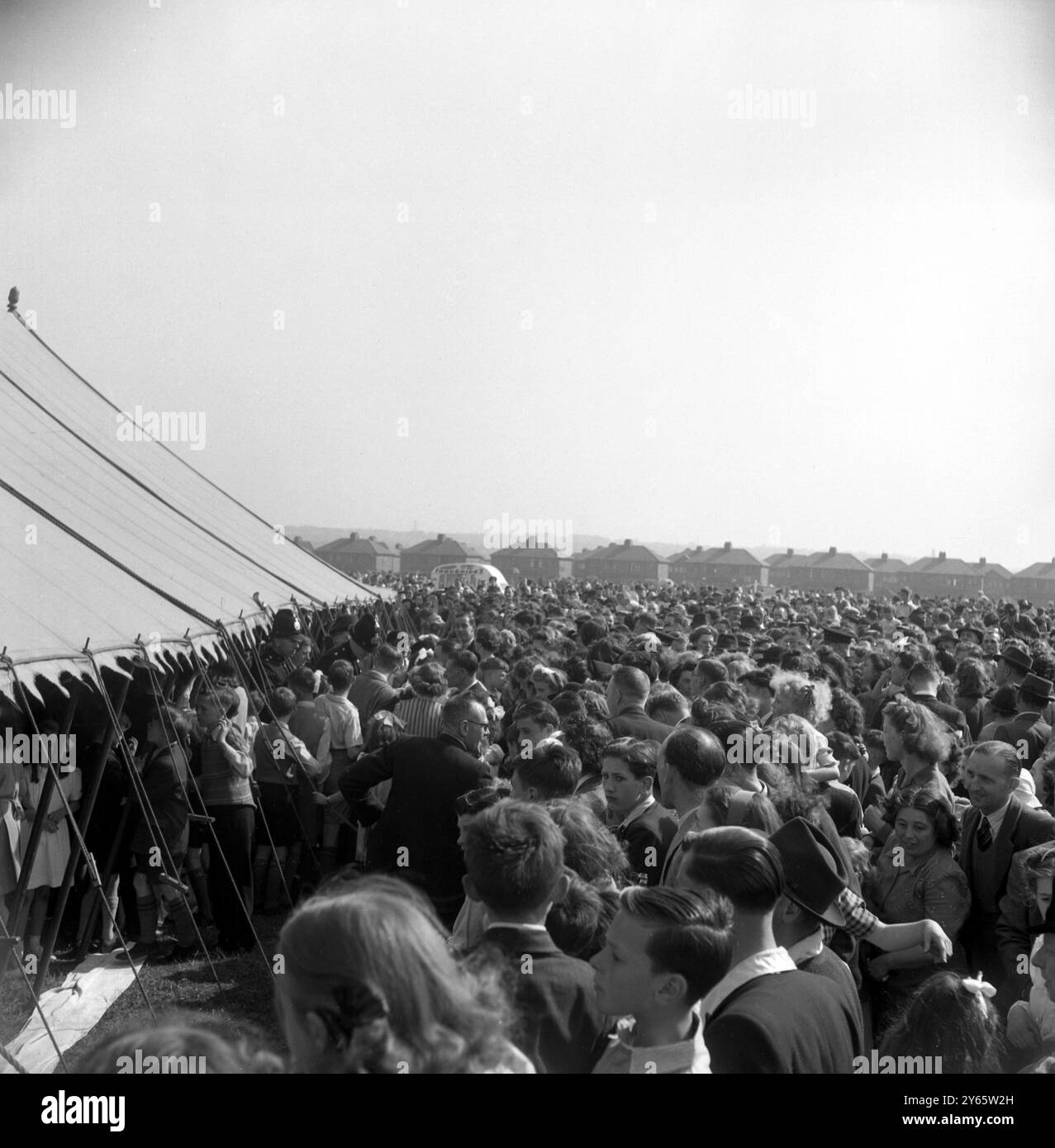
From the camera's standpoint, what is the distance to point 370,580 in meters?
49.2

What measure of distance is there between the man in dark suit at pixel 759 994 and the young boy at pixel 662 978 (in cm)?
9

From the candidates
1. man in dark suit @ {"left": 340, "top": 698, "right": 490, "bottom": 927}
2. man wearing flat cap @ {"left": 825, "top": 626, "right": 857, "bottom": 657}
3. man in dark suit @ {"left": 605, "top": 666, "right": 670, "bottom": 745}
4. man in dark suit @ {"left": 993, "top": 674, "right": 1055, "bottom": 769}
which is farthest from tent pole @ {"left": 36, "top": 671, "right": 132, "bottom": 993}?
man wearing flat cap @ {"left": 825, "top": 626, "right": 857, "bottom": 657}

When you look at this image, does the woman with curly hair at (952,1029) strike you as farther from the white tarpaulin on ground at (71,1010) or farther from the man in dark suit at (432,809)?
the white tarpaulin on ground at (71,1010)

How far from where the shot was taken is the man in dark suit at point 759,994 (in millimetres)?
2488

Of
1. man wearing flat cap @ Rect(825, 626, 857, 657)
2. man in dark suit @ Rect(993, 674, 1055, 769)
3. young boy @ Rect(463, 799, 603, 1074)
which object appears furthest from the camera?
man wearing flat cap @ Rect(825, 626, 857, 657)

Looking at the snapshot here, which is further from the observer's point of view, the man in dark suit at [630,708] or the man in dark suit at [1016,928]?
the man in dark suit at [630,708]

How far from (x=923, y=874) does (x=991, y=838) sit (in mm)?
421

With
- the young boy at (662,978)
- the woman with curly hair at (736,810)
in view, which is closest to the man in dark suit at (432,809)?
the woman with curly hair at (736,810)

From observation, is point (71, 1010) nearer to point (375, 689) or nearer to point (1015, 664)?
point (375, 689)

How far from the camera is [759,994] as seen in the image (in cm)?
267

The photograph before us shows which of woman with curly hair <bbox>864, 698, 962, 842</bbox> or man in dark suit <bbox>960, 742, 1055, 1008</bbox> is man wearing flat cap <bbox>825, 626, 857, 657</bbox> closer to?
woman with curly hair <bbox>864, 698, 962, 842</bbox>

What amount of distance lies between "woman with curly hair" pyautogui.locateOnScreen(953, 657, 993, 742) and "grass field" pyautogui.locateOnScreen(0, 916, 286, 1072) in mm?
5495

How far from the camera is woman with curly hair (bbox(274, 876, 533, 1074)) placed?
5.98 ft

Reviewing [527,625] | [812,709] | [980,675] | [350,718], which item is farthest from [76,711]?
[527,625]
